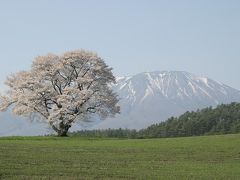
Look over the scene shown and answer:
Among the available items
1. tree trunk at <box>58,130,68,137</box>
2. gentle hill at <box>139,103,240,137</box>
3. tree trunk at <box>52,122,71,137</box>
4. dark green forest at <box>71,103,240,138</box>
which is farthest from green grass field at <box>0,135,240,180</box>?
gentle hill at <box>139,103,240,137</box>

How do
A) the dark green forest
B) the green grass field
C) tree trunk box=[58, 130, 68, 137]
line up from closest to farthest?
the green grass field
tree trunk box=[58, 130, 68, 137]
the dark green forest

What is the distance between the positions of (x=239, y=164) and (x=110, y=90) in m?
45.6

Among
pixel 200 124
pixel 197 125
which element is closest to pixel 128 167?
pixel 197 125

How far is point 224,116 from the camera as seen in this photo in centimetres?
13475

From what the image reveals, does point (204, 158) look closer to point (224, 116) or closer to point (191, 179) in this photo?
point (191, 179)

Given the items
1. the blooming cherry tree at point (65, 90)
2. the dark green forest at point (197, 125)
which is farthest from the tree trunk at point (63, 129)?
the dark green forest at point (197, 125)

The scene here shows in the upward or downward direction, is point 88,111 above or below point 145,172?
above

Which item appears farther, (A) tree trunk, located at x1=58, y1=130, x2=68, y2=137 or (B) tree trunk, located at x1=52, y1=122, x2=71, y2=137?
(B) tree trunk, located at x1=52, y1=122, x2=71, y2=137

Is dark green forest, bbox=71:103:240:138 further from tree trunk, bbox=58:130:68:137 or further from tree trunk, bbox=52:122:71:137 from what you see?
tree trunk, bbox=58:130:68:137

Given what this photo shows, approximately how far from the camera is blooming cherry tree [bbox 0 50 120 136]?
72.2m

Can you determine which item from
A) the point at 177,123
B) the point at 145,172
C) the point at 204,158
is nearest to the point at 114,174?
the point at 145,172

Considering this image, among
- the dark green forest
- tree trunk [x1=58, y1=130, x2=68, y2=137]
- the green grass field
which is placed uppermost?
the dark green forest

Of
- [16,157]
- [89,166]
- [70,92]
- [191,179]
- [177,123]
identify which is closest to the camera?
[191,179]

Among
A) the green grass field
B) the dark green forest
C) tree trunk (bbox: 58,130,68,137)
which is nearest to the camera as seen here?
the green grass field
